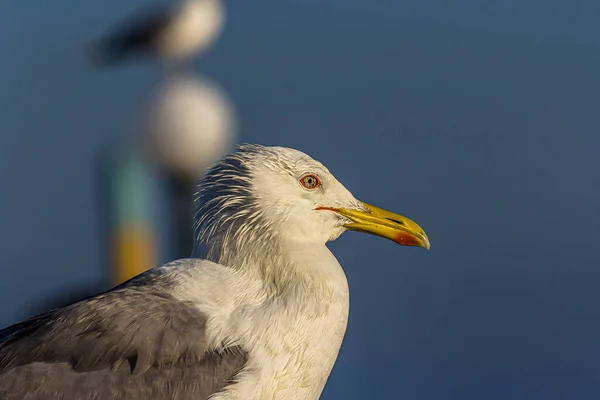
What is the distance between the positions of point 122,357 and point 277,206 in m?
0.98

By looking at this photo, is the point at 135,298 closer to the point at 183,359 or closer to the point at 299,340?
the point at 183,359

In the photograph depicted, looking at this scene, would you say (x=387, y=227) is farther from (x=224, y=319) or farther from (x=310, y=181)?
(x=224, y=319)

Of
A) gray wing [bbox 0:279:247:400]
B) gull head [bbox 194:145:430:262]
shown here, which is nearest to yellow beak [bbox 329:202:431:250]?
gull head [bbox 194:145:430:262]

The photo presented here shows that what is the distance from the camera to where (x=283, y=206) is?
477 cm

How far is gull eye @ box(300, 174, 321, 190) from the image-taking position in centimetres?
487

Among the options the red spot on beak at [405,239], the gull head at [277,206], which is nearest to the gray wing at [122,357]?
the gull head at [277,206]

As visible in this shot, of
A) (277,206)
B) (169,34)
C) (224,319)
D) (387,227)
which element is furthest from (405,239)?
(169,34)

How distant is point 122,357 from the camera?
427 cm

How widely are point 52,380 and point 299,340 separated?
3.19 feet

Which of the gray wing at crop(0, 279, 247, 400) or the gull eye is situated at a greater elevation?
Result: the gull eye

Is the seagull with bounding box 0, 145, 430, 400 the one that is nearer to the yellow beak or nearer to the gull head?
the gull head

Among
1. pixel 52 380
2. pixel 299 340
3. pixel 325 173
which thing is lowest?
pixel 52 380

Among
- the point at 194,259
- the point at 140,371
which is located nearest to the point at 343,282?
the point at 194,259

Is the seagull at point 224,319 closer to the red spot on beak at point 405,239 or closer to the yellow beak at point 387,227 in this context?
the yellow beak at point 387,227
